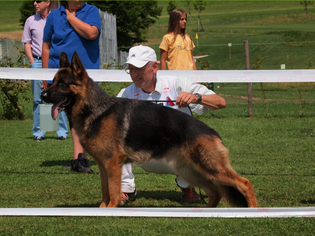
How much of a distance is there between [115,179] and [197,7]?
2954 inches

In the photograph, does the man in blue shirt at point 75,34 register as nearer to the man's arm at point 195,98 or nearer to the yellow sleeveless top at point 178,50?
the yellow sleeveless top at point 178,50

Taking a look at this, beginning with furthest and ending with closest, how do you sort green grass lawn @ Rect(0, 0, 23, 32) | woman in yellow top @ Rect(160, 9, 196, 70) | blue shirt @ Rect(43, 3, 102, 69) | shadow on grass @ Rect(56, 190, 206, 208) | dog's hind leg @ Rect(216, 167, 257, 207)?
green grass lawn @ Rect(0, 0, 23, 32)
woman in yellow top @ Rect(160, 9, 196, 70)
blue shirt @ Rect(43, 3, 102, 69)
shadow on grass @ Rect(56, 190, 206, 208)
dog's hind leg @ Rect(216, 167, 257, 207)

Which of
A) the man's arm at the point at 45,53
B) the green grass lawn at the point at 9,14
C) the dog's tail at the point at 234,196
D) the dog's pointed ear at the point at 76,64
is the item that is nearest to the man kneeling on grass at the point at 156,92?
the dog's pointed ear at the point at 76,64

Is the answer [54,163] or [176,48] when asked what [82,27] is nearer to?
[176,48]

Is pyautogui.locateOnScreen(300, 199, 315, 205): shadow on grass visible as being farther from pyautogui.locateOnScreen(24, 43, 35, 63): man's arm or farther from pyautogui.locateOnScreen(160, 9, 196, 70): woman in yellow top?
pyautogui.locateOnScreen(24, 43, 35, 63): man's arm

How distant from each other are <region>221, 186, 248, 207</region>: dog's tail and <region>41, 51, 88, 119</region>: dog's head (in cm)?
176

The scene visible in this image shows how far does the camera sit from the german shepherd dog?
3254 millimetres

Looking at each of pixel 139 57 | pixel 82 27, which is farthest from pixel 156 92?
pixel 82 27

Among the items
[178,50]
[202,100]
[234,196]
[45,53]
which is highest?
[178,50]

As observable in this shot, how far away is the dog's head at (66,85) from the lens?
3264 millimetres

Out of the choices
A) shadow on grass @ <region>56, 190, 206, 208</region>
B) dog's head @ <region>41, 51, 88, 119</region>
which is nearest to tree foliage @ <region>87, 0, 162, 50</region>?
shadow on grass @ <region>56, 190, 206, 208</region>

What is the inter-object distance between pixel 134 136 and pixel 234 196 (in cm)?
115

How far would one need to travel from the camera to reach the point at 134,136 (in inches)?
132

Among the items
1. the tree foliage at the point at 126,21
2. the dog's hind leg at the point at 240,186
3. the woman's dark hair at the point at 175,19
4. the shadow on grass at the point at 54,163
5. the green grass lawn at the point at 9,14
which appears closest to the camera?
the dog's hind leg at the point at 240,186
